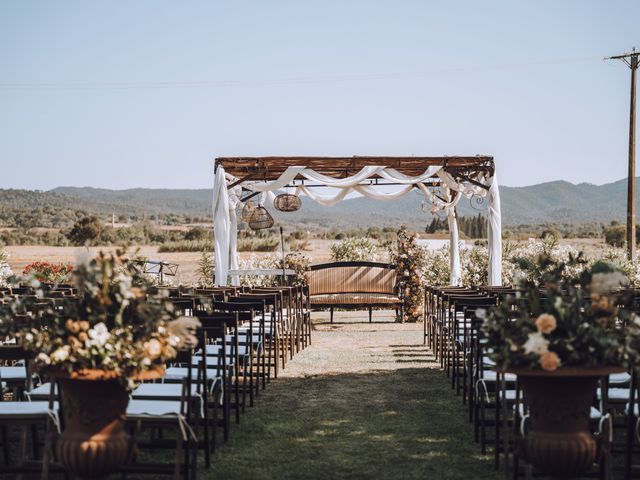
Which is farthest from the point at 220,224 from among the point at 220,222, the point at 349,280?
the point at 349,280

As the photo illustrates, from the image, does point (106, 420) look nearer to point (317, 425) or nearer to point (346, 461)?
point (346, 461)

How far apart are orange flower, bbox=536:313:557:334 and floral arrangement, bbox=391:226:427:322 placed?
11.4 metres

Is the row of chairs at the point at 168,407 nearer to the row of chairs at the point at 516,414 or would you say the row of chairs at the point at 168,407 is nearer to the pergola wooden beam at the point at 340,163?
the row of chairs at the point at 516,414

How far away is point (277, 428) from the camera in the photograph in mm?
6824

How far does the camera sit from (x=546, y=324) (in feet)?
13.0

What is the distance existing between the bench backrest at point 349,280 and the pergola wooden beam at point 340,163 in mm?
2005

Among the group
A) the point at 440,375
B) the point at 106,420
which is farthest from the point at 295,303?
the point at 106,420

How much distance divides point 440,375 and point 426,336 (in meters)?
3.53

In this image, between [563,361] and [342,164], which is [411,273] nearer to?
[342,164]

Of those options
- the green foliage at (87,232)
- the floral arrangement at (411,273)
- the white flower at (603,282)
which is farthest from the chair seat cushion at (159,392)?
the green foliage at (87,232)

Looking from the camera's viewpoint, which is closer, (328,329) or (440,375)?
(440,375)

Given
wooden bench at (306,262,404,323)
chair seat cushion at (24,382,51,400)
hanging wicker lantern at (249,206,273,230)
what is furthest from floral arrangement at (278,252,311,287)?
chair seat cushion at (24,382,51,400)

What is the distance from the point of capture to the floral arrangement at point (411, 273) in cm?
1545

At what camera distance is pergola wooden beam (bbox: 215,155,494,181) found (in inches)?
552
